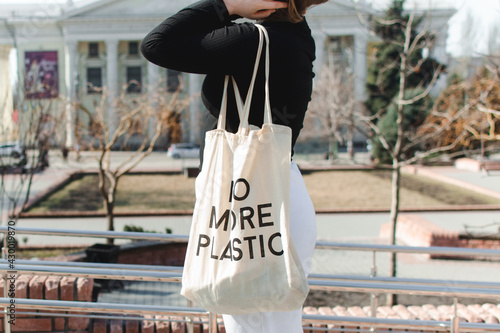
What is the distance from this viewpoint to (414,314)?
194 inches

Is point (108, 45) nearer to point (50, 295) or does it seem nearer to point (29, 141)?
point (29, 141)

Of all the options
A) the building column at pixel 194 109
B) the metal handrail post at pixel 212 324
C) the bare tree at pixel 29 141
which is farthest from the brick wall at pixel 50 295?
the building column at pixel 194 109

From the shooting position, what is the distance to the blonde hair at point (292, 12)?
1657 millimetres

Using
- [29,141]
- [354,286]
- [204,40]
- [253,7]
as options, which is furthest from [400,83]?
[204,40]

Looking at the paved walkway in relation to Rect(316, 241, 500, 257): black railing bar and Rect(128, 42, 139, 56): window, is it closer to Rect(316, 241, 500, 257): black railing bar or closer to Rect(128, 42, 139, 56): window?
Rect(316, 241, 500, 257): black railing bar

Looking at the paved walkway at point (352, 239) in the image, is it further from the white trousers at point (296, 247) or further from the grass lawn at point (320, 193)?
the white trousers at point (296, 247)

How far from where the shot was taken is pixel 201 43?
1.60m

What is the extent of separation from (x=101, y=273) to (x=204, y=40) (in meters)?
1.47

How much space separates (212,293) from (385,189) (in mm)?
20830

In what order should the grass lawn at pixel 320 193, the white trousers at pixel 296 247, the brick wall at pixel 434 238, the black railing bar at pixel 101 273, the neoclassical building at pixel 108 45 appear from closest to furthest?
the white trousers at pixel 296 247 < the black railing bar at pixel 101 273 < the brick wall at pixel 434 238 < the grass lawn at pixel 320 193 < the neoclassical building at pixel 108 45

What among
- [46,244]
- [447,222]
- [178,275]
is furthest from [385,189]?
[178,275]

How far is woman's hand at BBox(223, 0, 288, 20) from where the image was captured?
1.65 metres

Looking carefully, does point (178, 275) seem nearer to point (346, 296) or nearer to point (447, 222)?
point (346, 296)

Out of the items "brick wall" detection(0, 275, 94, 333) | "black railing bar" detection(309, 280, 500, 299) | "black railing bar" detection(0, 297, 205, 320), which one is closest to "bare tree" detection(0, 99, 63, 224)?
"brick wall" detection(0, 275, 94, 333)
